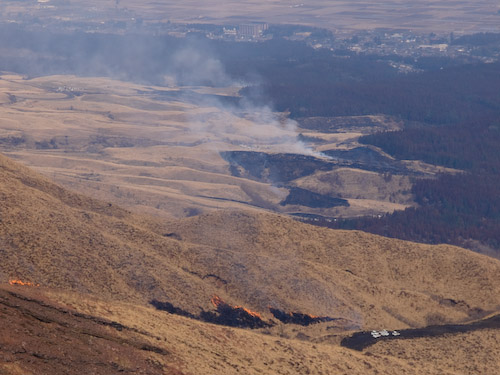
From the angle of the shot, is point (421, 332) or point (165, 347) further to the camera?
point (421, 332)

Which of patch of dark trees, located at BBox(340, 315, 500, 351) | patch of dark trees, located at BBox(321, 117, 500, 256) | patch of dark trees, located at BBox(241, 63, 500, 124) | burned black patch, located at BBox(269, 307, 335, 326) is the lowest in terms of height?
patch of dark trees, located at BBox(321, 117, 500, 256)

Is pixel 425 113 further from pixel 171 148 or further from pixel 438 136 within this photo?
pixel 171 148

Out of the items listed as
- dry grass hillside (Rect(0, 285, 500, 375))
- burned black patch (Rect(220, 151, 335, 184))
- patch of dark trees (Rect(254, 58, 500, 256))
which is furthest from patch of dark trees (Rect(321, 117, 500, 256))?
dry grass hillside (Rect(0, 285, 500, 375))

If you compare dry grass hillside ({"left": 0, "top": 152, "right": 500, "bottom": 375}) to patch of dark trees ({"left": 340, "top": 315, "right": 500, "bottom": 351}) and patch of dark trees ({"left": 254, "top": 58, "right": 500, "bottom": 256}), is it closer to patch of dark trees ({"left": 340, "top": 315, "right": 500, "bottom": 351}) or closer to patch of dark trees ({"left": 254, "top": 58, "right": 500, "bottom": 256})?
patch of dark trees ({"left": 340, "top": 315, "right": 500, "bottom": 351})

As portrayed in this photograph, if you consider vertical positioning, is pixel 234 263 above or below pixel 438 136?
above

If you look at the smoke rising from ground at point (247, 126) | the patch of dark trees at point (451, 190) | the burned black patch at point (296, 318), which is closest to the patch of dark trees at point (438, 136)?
the patch of dark trees at point (451, 190)

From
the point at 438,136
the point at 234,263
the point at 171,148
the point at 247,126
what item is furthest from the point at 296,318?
the point at 247,126

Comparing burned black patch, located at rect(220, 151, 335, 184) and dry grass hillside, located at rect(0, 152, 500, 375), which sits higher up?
dry grass hillside, located at rect(0, 152, 500, 375)
